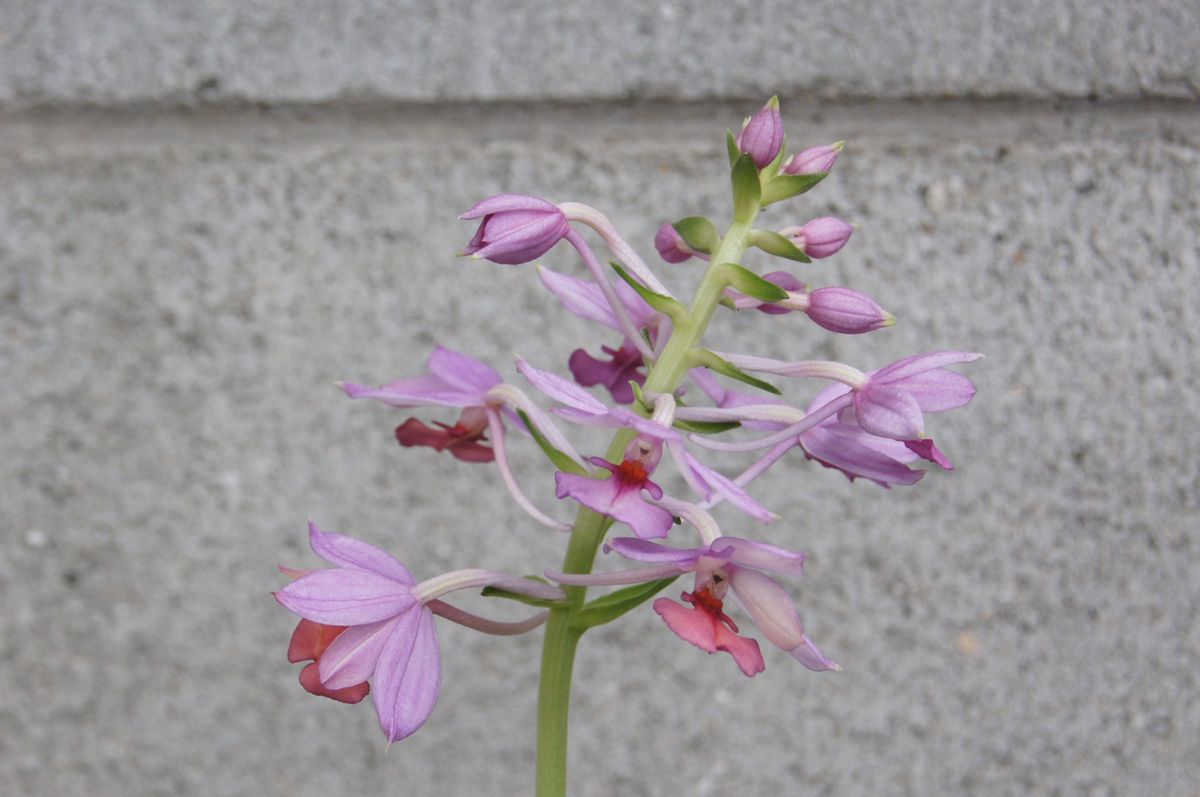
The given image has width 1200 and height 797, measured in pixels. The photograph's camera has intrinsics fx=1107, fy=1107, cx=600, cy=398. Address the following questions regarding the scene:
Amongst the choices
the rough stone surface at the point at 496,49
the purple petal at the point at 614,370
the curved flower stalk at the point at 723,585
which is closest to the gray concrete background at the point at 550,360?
the rough stone surface at the point at 496,49

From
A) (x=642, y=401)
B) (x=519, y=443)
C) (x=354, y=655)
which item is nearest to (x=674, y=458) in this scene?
(x=642, y=401)

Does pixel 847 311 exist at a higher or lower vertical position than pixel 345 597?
higher

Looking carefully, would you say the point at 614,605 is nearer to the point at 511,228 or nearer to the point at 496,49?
the point at 511,228

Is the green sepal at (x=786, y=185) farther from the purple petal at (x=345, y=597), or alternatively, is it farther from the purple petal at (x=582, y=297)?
the purple petal at (x=345, y=597)

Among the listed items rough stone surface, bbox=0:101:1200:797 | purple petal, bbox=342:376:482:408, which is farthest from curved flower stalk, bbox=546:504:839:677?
rough stone surface, bbox=0:101:1200:797

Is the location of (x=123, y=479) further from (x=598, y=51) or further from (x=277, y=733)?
(x=598, y=51)

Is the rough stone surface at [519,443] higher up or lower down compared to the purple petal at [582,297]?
lower down

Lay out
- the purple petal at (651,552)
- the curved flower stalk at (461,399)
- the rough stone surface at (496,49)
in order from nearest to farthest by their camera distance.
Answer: the purple petal at (651,552), the curved flower stalk at (461,399), the rough stone surface at (496,49)

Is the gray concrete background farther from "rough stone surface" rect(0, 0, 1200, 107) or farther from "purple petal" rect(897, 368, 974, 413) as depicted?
"purple petal" rect(897, 368, 974, 413)
